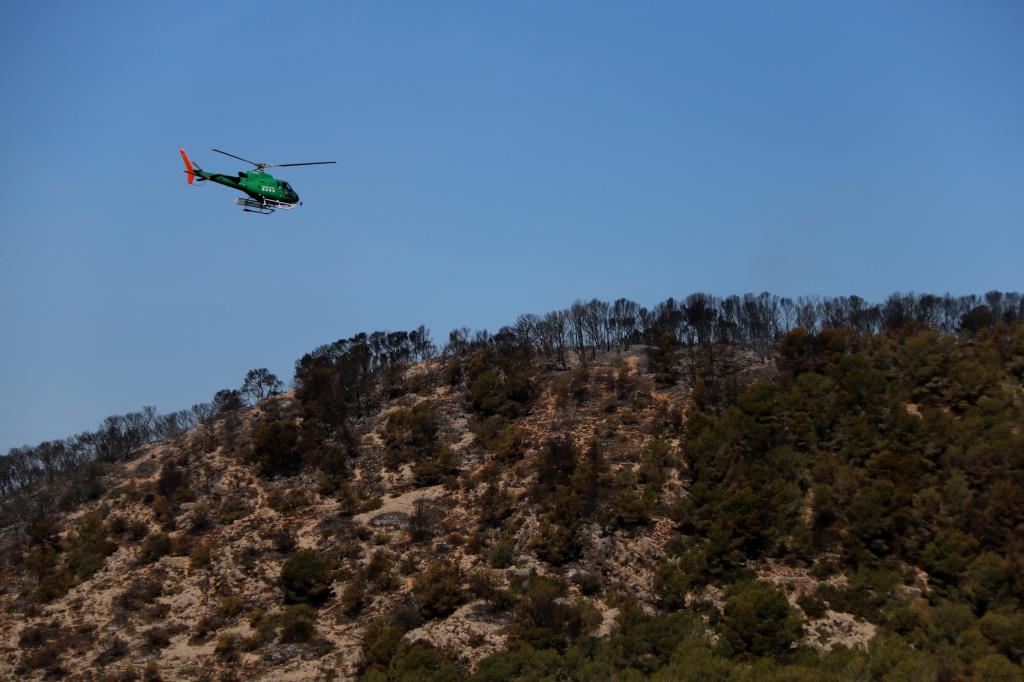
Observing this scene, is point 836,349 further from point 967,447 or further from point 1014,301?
point 1014,301

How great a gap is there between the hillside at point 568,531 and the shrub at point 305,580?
0.18 metres

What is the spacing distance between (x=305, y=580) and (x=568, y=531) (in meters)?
19.8

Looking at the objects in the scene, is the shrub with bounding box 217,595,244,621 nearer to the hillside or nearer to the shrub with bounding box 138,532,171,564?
the hillside

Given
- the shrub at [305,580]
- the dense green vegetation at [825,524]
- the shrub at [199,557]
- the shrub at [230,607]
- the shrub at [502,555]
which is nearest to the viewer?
the dense green vegetation at [825,524]

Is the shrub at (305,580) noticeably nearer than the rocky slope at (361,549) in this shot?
No

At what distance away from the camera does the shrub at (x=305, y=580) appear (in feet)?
233

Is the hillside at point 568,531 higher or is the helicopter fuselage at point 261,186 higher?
the helicopter fuselage at point 261,186

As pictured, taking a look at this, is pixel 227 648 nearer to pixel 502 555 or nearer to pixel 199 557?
pixel 199 557

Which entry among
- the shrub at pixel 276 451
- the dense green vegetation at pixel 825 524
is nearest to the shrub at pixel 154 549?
A: the shrub at pixel 276 451

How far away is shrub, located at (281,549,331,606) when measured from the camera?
71.1 metres

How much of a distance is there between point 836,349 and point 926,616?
133 feet

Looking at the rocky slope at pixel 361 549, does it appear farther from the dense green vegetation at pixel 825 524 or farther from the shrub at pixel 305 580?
the dense green vegetation at pixel 825 524

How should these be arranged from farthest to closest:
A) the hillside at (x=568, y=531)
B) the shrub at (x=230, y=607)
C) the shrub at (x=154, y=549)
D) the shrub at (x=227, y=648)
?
1. the shrub at (x=154, y=549)
2. the shrub at (x=230, y=607)
3. the shrub at (x=227, y=648)
4. the hillside at (x=568, y=531)

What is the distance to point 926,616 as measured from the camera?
60906mm
